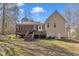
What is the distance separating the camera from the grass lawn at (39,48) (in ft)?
7.50

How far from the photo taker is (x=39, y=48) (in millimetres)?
2311

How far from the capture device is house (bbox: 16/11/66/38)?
2326 millimetres

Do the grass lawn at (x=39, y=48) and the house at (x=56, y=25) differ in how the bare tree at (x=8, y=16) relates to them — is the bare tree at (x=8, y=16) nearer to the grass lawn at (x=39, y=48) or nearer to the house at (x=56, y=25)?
the grass lawn at (x=39, y=48)

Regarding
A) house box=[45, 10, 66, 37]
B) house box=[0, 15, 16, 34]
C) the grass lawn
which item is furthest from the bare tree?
house box=[45, 10, 66, 37]

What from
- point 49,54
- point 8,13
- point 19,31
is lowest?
point 49,54

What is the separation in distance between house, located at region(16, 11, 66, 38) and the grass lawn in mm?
74

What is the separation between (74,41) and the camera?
2.29m

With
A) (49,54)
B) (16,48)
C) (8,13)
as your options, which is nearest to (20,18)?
(8,13)

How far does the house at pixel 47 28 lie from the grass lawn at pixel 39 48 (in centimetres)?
7

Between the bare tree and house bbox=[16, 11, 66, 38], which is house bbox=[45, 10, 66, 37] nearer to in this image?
house bbox=[16, 11, 66, 38]

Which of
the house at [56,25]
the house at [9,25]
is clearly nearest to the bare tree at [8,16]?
the house at [9,25]

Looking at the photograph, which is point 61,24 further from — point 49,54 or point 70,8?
point 49,54

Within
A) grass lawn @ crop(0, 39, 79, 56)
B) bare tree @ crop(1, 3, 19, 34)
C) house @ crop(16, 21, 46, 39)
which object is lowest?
grass lawn @ crop(0, 39, 79, 56)

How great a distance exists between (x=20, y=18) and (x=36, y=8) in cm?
20
